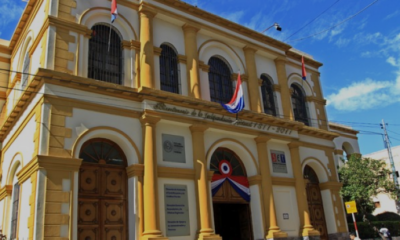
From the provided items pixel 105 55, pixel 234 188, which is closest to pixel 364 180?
pixel 234 188

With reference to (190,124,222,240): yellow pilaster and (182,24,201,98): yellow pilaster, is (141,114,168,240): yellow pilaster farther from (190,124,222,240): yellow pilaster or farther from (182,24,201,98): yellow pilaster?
(182,24,201,98): yellow pilaster

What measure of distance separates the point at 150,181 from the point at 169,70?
5368 mm

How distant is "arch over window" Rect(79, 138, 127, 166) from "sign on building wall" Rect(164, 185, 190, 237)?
2.08 meters

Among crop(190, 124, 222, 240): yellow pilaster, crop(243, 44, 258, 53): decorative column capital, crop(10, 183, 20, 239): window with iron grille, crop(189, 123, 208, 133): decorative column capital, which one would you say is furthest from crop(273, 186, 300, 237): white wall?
crop(10, 183, 20, 239): window with iron grille

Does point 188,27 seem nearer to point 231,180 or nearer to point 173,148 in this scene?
point 173,148

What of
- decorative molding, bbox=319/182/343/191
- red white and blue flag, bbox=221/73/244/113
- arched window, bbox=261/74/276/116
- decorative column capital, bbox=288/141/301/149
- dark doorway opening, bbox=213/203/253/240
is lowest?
dark doorway opening, bbox=213/203/253/240

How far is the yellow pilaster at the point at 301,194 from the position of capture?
18391 mm

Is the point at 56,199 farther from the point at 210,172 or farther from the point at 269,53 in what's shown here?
the point at 269,53

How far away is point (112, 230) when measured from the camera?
523 inches

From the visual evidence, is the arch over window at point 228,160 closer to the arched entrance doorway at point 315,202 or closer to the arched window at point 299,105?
the arched entrance doorway at point 315,202

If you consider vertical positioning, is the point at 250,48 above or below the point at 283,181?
above

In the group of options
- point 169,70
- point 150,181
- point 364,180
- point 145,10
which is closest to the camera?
point 150,181

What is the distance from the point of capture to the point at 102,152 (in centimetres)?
1411

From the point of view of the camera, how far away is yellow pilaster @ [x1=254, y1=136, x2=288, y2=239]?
17.0 metres
